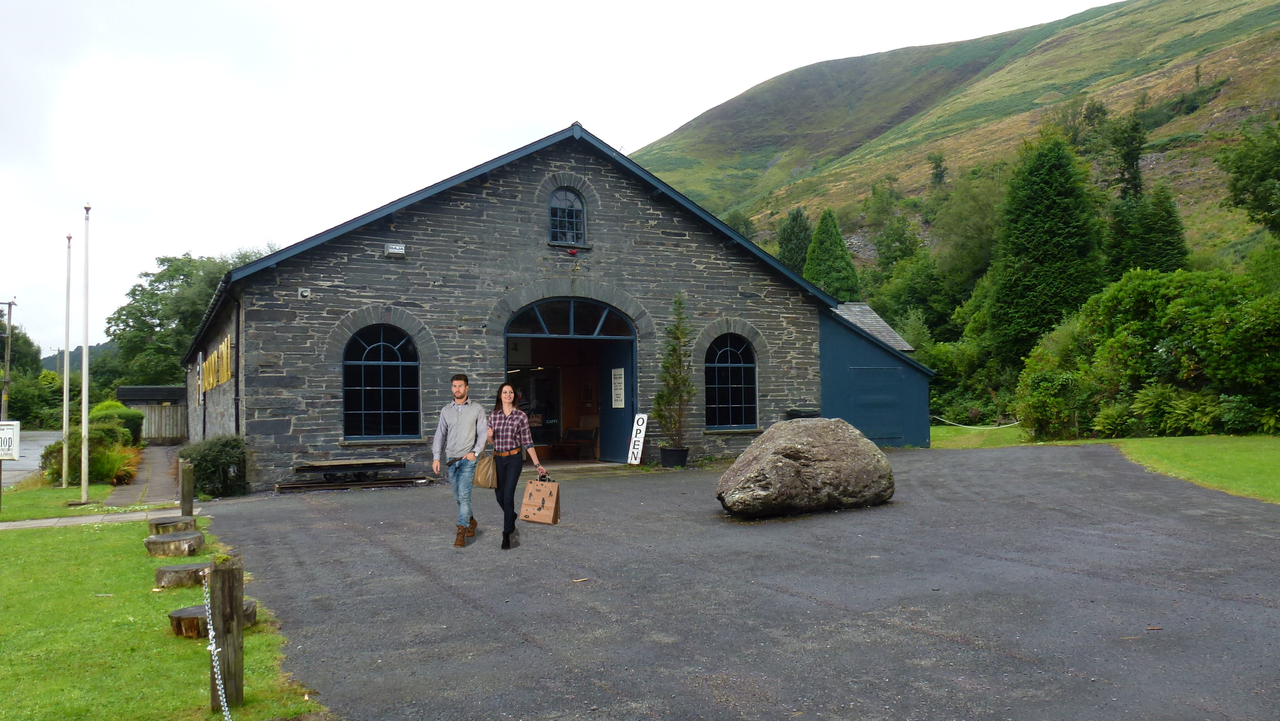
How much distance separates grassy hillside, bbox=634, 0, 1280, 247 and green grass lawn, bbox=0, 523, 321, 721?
50.4 metres

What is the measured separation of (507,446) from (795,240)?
55673 mm

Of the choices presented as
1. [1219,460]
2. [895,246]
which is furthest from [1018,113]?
[1219,460]

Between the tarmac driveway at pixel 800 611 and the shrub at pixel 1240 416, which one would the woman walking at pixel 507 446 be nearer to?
the tarmac driveway at pixel 800 611

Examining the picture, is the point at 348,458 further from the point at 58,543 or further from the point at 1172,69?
the point at 1172,69

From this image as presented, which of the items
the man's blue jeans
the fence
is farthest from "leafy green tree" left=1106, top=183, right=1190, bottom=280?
the fence

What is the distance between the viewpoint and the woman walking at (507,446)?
879 centimetres

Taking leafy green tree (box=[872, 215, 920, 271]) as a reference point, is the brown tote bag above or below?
below

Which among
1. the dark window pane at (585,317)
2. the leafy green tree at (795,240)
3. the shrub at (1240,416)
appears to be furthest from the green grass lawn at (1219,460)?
the leafy green tree at (795,240)

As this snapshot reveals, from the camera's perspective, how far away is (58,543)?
369 inches

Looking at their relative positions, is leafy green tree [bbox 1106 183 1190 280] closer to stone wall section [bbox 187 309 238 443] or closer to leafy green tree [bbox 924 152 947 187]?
stone wall section [bbox 187 309 238 443]

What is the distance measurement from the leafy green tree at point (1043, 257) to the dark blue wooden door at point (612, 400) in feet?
74.9

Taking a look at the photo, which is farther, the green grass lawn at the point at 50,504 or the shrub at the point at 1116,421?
the shrub at the point at 1116,421

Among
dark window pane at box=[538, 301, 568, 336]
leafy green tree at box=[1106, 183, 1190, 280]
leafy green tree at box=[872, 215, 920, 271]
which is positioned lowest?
dark window pane at box=[538, 301, 568, 336]

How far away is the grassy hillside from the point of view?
64.7 meters
